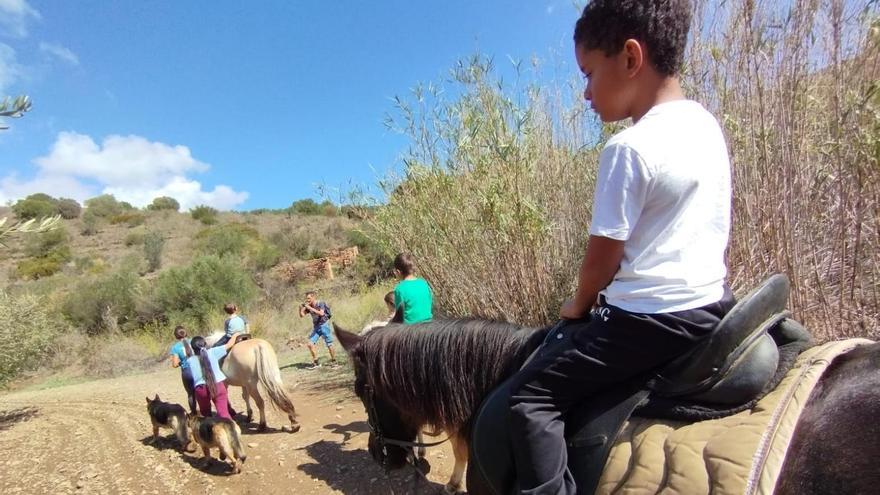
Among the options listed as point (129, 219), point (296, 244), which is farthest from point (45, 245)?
point (296, 244)

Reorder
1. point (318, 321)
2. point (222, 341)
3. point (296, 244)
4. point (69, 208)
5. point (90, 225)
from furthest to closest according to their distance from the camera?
1. point (69, 208)
2. point (90, 225)
3. point (296, 244)
4. point (318, 321)
5. point (222, 341)

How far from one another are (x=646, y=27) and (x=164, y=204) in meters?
60.0

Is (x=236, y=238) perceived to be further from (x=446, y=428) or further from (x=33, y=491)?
(x=446, y=428)

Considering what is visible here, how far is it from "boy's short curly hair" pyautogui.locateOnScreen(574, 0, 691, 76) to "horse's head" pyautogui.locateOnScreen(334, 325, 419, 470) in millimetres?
1811

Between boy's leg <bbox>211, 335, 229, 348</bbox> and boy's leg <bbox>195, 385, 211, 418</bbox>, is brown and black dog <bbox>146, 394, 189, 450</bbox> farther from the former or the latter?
boy's leg <bbox>211, 335, 229, 348</bbox>

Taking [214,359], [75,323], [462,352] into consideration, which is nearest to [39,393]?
[75,323]

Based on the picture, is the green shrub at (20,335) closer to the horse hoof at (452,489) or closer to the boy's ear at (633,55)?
the horse hoof at (452,489)

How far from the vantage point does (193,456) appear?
5.70 metres

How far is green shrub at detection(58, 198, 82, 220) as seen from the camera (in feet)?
149

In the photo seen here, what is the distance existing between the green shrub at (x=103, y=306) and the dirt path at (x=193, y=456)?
32.0 feet

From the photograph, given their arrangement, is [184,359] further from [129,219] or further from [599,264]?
[129,219]

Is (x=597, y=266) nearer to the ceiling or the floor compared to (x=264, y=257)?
nearer to the floor

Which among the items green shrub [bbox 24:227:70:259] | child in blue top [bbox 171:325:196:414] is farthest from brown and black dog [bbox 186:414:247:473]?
green shrub [bbox 24:227:70:259]

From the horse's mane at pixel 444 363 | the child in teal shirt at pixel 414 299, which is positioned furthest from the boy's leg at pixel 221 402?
the horse's mane at pixel 444 363
